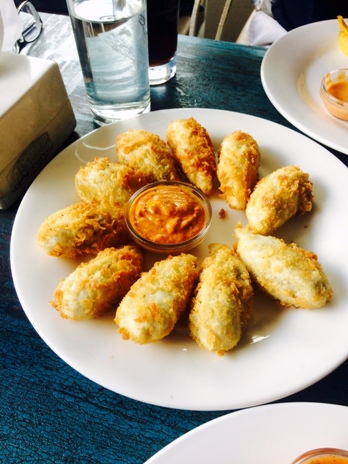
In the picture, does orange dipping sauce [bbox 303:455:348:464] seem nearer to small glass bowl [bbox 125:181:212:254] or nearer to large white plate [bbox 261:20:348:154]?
small glass bowl [bbox 125:181:212:254]

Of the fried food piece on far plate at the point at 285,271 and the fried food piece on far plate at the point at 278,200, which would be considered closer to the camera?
the fried food piece on far plate at the point at 285,271

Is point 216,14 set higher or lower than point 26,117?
lower

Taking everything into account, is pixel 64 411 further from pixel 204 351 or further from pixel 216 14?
pixel 216 14

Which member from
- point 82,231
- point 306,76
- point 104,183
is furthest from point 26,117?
point 306,76

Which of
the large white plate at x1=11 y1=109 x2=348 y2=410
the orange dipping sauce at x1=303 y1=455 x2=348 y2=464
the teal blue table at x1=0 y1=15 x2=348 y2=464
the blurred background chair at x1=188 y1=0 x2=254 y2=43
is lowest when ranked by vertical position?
the blurred background chair at x1=188 y1=0 x2=254 y2=43

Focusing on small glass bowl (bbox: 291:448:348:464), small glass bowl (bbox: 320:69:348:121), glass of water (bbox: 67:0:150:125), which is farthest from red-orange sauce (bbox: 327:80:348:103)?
small glass bowl (bbox: 291:448:348:464)

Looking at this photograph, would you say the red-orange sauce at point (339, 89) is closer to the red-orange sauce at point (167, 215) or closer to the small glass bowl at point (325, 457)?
the red-orange sauce at point (167, 215)

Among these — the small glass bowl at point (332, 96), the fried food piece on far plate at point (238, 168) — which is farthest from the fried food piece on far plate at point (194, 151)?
the small glass bowl at point (332, 96)
